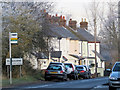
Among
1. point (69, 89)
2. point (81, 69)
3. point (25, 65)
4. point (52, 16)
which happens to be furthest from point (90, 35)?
point (69, 89)

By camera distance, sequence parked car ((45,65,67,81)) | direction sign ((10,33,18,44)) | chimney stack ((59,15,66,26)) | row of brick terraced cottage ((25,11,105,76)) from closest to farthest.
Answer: direction sign ((10,33,18,44)) → parked car ((45,65,67,81)) → row of brick terraced cottage ((25,11,105,76)) → chimney stack ((59,15,66,26))

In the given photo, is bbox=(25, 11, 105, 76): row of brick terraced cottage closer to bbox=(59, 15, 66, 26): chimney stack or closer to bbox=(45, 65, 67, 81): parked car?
bbox=(59, 15, 66, 26): chimney stack

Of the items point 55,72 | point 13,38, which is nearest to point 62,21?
point 55,72

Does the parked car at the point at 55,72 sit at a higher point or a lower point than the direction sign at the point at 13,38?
lower

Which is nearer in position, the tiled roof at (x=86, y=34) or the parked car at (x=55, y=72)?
the parked car at (x=55, y=72)

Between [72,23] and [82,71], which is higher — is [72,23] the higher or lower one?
the higher one

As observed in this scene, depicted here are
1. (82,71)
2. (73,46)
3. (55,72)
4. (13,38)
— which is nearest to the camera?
(13,38)

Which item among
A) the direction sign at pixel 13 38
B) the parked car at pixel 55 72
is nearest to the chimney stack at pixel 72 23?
the parked car at pixel 55 72

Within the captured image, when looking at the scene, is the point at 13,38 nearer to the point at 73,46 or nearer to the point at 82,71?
the point at 82,71

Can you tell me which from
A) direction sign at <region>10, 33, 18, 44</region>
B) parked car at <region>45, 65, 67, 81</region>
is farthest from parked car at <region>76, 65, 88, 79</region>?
direction sign at <region>10, 33, 18, 44</region>

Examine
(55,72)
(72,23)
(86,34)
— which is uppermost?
(72,23)

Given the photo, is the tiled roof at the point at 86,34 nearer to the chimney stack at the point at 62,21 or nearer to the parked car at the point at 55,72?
the chimney stack at the point at 62,21

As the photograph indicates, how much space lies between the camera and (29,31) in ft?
112

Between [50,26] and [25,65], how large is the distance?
5.61 m
